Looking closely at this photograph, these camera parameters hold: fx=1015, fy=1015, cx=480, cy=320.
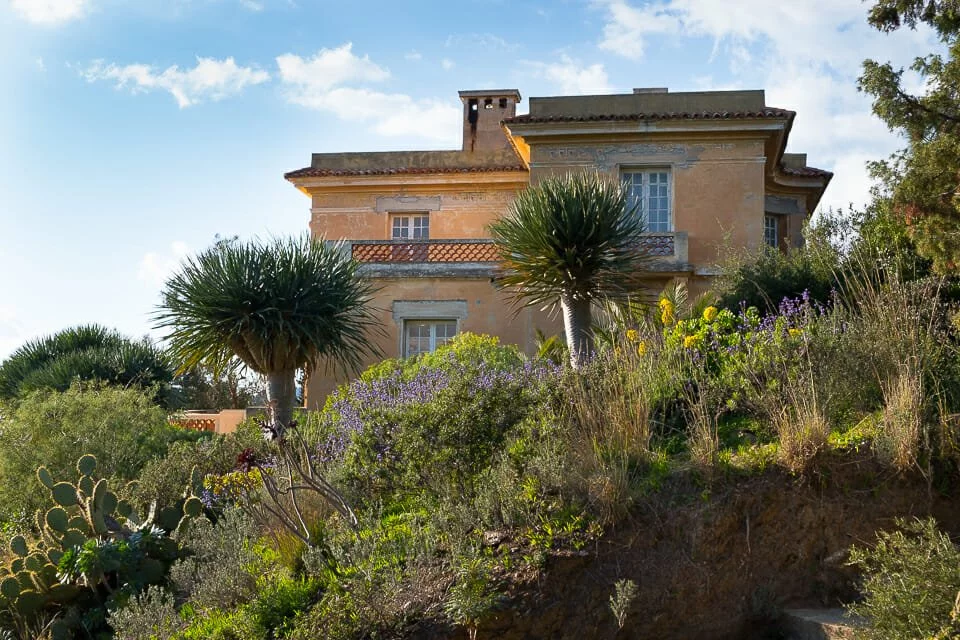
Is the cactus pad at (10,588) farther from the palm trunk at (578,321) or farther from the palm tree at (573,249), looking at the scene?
the palm trunk at (578,321)

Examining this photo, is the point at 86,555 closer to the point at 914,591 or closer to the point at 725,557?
the point at 725,557

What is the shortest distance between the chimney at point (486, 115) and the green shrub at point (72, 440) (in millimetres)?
14726

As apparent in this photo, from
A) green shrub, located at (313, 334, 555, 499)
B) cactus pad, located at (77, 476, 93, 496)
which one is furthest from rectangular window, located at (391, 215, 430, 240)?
cactus pad, located at (77, 476, 93, 496)

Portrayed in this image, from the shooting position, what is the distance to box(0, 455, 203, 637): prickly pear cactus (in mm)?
8242

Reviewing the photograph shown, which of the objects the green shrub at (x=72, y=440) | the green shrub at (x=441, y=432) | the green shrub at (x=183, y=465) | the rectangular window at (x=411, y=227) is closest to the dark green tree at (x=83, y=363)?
the rectangular window at (x=411, y=227)

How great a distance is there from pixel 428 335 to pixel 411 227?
16.4 feet

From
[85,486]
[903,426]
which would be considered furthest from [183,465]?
[903,426]

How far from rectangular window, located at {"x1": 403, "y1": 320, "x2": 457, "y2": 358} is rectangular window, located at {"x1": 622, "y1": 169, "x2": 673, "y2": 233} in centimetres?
452

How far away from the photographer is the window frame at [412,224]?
79.4 feet

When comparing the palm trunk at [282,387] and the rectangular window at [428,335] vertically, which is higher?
the rectangular window at [428,335]

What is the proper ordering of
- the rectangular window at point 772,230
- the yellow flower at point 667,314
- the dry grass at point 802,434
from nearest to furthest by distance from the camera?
1. the dry grass at point 802,434
2. the yellow flower at point 667,314
3. the rectangular window at point 772,230

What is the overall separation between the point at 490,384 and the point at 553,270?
16.9 ft

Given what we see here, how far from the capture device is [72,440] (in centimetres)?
1180

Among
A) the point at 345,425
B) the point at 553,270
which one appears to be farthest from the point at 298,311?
the point at 345,425
